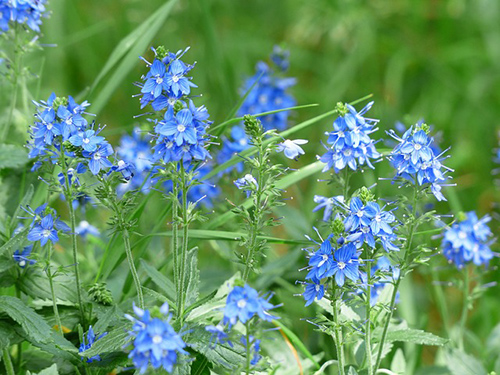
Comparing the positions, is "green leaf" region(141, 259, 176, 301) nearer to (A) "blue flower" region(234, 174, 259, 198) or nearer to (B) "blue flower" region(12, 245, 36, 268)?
(B) "blue flower" region(12, 245, 36, 268)

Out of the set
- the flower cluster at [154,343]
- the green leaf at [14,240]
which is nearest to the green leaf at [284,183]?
the green leaf at [14,240]

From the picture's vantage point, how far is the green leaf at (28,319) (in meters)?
2.45

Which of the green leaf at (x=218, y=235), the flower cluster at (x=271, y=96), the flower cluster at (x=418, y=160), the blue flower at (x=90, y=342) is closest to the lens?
the flower cluster at (x=418, y=160)

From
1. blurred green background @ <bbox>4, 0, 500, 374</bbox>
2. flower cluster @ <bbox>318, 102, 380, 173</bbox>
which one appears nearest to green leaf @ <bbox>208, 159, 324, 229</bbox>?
flower cluster @ <bbox>318, 102, 380, 173</bbox>

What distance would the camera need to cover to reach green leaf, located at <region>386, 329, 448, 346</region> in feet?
8.57

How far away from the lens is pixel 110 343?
2.38 m

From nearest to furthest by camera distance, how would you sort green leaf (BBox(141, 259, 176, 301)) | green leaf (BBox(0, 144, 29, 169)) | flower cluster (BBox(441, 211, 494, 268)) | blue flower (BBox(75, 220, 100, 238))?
green leaf (BBox(141, 259, 176, 301)) < green leaf (BBox(0, 144, 29, 169)) < flower cluster (BBox(441, 211, 494, 268)) < blue flower (BBox(75, 220, 100, 238))

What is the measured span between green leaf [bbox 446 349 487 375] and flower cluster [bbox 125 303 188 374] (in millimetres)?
1686

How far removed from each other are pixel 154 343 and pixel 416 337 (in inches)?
43.6

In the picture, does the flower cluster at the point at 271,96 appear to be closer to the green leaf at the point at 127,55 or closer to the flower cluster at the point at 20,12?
the green leaf at the point at 127,55

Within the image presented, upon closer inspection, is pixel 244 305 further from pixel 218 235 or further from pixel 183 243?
pixel 218 235

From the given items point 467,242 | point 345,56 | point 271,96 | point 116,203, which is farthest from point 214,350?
point 345,56

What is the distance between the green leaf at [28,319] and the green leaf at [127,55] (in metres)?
1.11

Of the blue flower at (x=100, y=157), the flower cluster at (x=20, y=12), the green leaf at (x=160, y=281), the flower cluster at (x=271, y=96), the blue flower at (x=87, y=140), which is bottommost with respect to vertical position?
the green leaf at (x=160, y=281)
